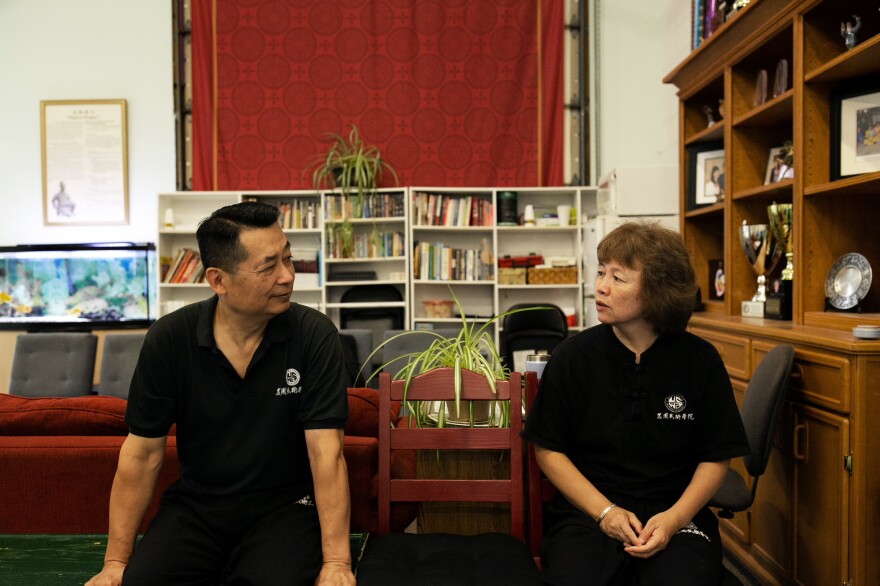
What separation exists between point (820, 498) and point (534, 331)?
112 inches

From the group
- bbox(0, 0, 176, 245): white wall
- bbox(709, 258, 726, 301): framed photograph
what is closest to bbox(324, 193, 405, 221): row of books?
bbox(0, 0, 176, 245): white wall

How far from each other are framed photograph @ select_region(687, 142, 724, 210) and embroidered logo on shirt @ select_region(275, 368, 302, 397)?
9.13ft

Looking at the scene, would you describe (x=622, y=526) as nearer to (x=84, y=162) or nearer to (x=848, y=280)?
(x=848, y=280)

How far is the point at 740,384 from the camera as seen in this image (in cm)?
275

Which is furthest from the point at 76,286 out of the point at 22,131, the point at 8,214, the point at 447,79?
the point at 447,79

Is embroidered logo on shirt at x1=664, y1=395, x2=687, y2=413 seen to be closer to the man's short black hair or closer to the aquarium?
the man's short black hair

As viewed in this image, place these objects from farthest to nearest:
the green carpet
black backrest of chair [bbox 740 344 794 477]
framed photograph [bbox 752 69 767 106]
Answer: framed photograph [bbox 752 69 767 106]
black backrest of chair [bbox 740 344 794 477]
the green carpet

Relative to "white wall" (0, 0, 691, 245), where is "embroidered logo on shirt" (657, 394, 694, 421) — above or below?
below

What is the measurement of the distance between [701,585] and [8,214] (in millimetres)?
6353

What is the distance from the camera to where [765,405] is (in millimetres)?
2072

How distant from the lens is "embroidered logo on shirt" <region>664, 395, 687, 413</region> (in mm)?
1642

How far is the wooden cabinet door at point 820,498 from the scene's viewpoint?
6.53 ft

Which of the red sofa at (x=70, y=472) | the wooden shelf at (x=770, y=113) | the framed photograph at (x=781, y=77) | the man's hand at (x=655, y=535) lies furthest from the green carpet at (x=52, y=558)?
the framed photograph at (x=781, y=77)

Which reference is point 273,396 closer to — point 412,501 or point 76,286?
point 412,501
